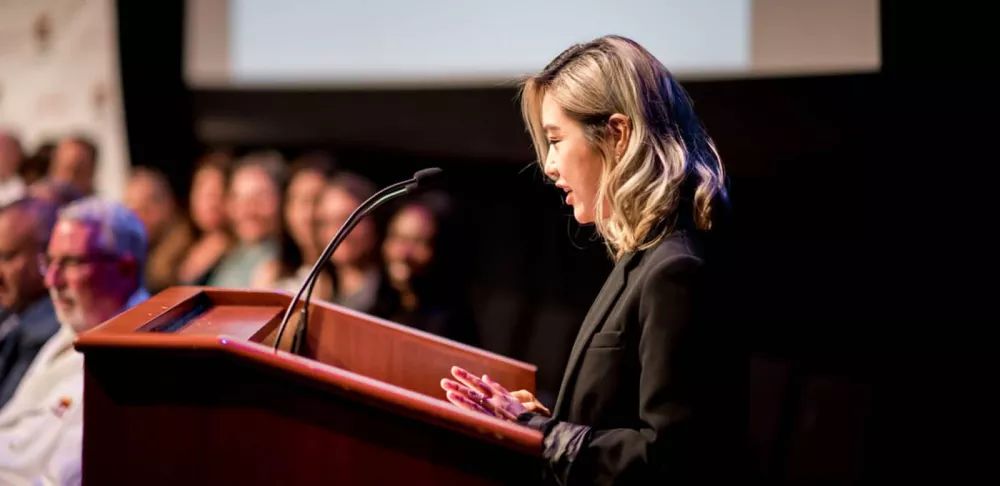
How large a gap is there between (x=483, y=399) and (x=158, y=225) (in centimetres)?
467

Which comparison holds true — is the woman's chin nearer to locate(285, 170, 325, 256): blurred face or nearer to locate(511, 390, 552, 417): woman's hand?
locate(511, 390, 552, 417): woman's hand

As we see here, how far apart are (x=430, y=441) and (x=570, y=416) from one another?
286 millimetres

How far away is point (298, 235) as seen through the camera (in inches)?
196

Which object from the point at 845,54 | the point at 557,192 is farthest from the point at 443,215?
the point at 845,54

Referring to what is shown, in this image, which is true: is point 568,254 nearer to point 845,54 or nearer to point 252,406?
point 845,54

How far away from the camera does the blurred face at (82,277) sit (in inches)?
106

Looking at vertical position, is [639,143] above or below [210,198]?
above

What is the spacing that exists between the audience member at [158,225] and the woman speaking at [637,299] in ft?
14.6

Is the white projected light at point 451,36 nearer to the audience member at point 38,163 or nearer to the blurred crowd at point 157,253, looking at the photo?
the blurred crowd at point 157,253

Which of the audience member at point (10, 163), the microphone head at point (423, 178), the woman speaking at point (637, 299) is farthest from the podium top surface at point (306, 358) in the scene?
the audience member at point (10, 163)

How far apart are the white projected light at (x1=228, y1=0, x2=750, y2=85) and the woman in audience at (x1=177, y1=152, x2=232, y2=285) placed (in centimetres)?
59

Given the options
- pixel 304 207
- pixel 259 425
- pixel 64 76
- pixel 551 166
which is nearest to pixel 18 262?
pixel 304 207

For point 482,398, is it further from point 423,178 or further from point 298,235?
point 298,235

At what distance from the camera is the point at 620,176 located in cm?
164
